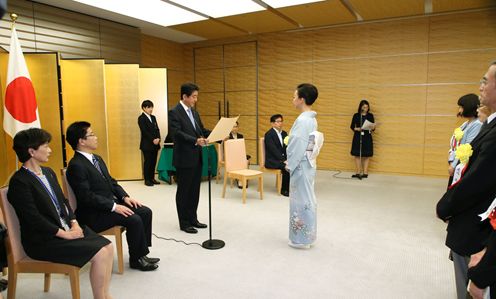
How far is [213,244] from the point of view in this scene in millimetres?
3387

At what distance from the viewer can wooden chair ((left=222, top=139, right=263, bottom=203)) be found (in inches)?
201

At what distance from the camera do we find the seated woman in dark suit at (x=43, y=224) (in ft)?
6.76

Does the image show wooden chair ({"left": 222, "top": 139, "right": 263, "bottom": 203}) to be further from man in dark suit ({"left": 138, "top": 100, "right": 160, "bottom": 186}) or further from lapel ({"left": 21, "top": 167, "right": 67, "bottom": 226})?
lapel ({"left": 21, "top": 167, "right": 67, "bottom": 226})

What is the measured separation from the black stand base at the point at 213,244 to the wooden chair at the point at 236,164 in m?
1.66

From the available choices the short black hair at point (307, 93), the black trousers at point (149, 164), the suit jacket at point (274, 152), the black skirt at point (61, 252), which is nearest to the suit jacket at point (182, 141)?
the short black hair at point (307, 93)

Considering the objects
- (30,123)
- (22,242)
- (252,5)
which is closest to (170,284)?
(22,242)

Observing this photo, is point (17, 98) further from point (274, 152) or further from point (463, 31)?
point (463, 31)

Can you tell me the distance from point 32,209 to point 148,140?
4238 millimetres

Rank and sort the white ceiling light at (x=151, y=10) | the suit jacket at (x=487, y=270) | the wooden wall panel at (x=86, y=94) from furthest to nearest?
the wooden wall panel at (x=86, y=94)
the white ceiling light at (x=151, y=10)
the suit jacket at (x=487, y=270)

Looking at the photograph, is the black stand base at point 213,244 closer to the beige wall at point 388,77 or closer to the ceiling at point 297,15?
the ceiling at point 297,15

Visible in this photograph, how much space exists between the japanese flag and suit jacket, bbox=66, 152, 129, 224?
78.6 inches

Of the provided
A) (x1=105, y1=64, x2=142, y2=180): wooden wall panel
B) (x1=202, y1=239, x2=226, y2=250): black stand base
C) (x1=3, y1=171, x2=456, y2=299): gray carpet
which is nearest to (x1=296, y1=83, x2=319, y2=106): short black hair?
(x1=3, y1=171, x2=456, y2=299): gray carpet

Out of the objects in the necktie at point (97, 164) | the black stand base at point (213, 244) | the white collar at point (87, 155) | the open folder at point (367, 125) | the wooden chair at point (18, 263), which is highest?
the open folder at point (367, 125)

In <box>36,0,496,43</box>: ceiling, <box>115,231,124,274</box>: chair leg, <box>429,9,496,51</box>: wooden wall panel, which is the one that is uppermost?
<box>36,0,496,43</box>: ceiling
